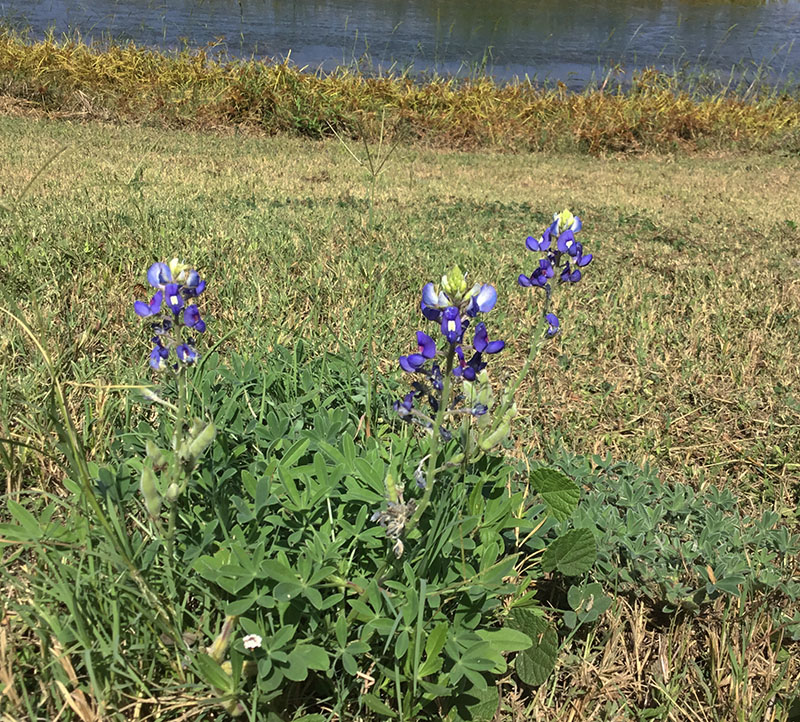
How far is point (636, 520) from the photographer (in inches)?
74.8

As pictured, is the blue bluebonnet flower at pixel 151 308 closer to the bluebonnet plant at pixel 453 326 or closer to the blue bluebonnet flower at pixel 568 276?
the bluebonnet plant at pixel 453 326

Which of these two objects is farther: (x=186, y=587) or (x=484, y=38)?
(x=484, y=38)

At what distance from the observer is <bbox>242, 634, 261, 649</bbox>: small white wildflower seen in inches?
51.4

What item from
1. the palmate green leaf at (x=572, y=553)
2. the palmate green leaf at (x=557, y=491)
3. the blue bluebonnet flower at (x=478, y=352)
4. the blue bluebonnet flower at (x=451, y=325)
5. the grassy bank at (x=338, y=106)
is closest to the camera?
the blue bluebonnet flower at (x=451, y=325)

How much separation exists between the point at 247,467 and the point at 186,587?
→ 352mm

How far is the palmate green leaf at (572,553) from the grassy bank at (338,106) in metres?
7.05

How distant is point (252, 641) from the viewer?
132cm

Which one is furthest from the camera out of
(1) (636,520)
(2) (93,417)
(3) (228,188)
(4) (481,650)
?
(3) (228,188)

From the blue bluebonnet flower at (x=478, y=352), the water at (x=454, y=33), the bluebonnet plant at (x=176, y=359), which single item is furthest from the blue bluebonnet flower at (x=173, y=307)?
the water at (x=454, y=33)

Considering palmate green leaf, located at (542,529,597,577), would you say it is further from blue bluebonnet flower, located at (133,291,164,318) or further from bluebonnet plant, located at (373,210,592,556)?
blue bluebonnet flower, located at (133,291,164,318)

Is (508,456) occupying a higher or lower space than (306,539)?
lower

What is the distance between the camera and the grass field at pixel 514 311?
69.6 inches

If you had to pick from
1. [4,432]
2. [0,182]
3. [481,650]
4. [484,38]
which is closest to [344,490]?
[481,650]

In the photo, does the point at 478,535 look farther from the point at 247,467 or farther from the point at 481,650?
the point at 247,467
